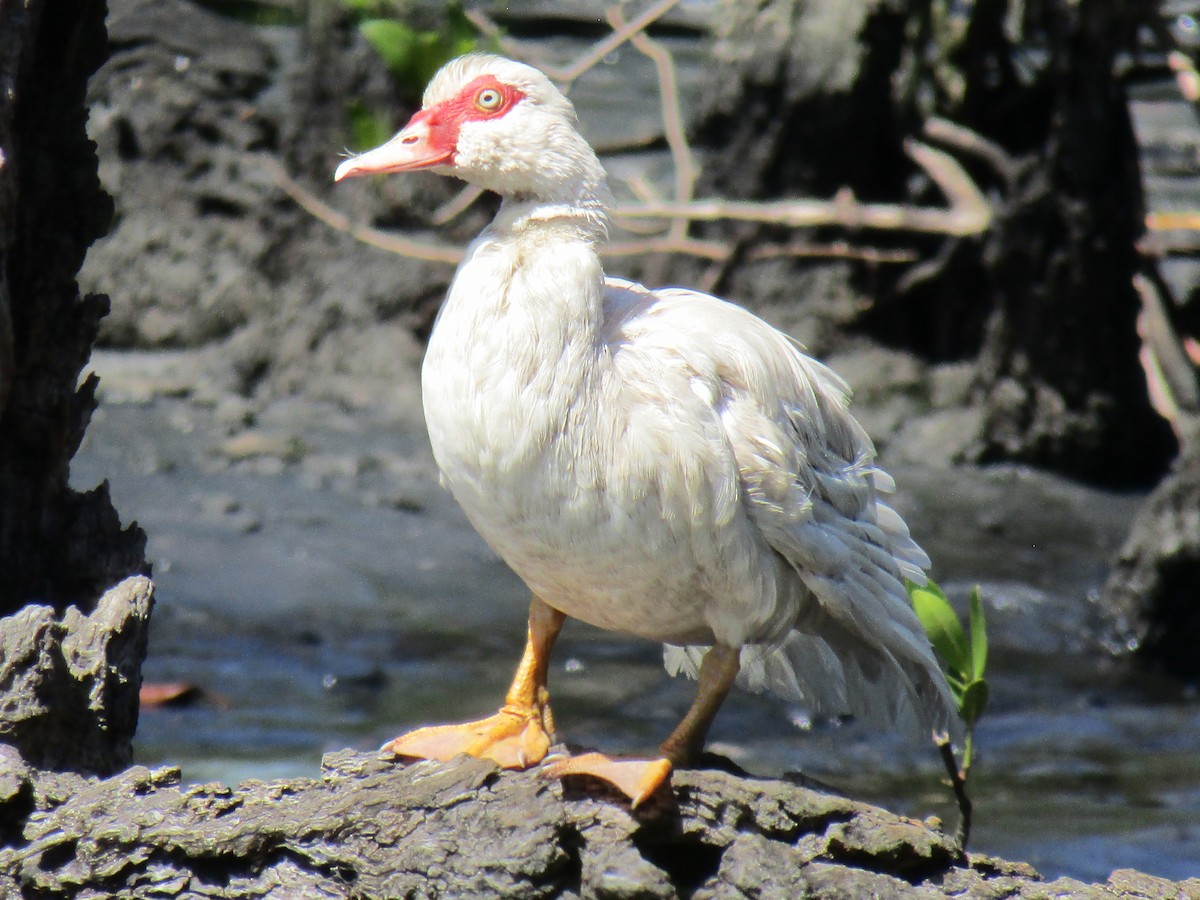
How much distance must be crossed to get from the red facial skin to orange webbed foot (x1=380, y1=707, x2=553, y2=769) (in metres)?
1.20

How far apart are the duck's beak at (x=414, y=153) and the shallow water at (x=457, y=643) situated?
2.78m

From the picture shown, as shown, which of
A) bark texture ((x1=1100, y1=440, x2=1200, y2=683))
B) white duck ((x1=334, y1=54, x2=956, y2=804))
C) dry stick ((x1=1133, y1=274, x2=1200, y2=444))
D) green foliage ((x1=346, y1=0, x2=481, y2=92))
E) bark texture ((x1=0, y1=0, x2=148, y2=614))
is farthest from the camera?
dry stick ((x1=1133, y1=274, x2=1200, y2=444))

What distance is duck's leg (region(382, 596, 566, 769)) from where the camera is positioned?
308cm

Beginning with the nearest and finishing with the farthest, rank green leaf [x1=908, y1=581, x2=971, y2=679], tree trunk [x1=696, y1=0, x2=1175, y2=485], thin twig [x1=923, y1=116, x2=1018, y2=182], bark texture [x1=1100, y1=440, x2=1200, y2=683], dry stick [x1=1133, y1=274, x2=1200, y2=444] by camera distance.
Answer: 1. green leaf [x1=908, y1=581, x2=971, y2=679]
2. bark texture [x1=1100, y1=440, x2=1200, y2=683]
3. dry stick [x1=1133, y1=274, x2=1200, y2=444]
4. tree trunk [x1=696, y1=0, x2=1175, y2=485]
5. thin twig [x1=923, y1=116, x2=1018, y2=182]

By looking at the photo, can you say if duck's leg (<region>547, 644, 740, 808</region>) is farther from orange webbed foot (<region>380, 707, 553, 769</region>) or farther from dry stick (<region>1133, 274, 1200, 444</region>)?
dry stick (<region>1133, 274, 1200, 444</region>)

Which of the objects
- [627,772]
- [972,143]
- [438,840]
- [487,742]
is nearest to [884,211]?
[972,143]

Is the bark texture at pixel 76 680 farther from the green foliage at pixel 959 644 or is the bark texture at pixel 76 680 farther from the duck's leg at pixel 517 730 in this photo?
the green foliage at pixel 959 644

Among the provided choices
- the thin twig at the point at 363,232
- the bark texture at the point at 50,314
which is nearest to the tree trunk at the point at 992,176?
the thin twig at the point at 363,232

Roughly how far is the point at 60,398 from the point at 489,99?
3.82 ft

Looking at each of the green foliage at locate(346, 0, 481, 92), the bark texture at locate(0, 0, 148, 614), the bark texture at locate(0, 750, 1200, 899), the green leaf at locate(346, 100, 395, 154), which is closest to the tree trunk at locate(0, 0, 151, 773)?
the bark texture at locate(0, 0, 148, 614)

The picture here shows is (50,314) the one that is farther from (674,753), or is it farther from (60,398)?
(674,753)

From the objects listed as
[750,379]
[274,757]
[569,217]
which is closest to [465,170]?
[569,217]

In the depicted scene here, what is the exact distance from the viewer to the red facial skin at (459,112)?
3.20 meters

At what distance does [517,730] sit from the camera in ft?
10.7
